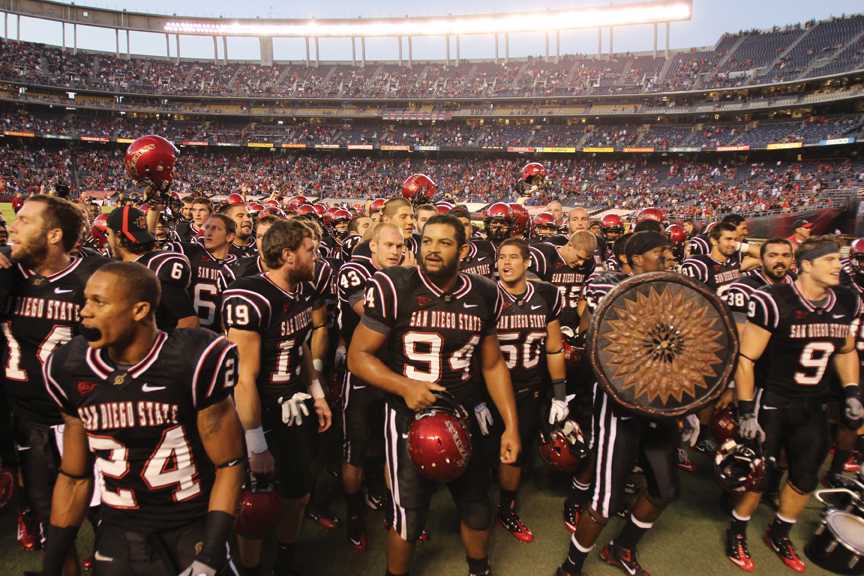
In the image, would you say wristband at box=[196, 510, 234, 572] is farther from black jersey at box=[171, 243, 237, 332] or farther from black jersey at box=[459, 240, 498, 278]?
black jersey at box=[459, 240, 498, 278]

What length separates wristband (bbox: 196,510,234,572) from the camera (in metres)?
2.18

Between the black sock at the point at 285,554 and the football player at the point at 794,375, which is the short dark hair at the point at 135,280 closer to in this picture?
the black sock at the point at 285,554

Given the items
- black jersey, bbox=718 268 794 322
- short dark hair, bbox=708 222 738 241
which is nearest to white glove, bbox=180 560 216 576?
black jersey, bbox=718 268 794 322

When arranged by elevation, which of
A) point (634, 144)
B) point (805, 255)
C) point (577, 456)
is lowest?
point (577, 456)

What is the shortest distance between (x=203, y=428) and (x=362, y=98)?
52.4 meters

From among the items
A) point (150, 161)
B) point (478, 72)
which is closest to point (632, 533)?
point (150, 161)

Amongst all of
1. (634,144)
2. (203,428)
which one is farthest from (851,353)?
(634,144)

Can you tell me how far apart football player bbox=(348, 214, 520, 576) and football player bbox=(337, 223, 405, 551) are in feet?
3.23

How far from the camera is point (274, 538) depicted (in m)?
4.21

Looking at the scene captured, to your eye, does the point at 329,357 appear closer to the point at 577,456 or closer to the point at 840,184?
the point at 577,456

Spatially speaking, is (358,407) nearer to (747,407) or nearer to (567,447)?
(567,447)

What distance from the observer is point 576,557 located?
12.2 ft

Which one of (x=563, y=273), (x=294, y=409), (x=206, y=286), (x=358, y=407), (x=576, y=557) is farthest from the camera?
(x=563, y=273)

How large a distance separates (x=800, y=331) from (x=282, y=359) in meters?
3.79
